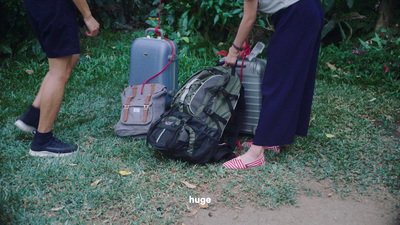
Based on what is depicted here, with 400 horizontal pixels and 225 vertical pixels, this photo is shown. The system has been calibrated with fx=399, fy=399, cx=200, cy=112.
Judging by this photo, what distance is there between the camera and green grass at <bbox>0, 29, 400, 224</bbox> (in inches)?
95.3

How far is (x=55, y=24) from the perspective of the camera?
269cm

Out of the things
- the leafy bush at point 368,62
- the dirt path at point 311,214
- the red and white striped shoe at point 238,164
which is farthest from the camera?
the leafy bush at point 368,62

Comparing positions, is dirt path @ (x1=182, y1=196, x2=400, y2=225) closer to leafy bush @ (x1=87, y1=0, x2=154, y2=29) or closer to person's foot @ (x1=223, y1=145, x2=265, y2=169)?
person's foot @ (x1=223, y1=145, x2=265, y2=169)

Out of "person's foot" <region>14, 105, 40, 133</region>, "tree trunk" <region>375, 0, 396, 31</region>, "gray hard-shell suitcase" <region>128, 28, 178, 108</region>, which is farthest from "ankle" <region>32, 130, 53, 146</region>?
"tree trunk" <region>375, 0, 396, 31</region>

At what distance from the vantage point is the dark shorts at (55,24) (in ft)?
8.75

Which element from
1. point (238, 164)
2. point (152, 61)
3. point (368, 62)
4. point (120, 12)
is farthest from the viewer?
point (120, 12)

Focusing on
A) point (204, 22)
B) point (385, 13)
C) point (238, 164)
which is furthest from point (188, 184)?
point (385, 13)

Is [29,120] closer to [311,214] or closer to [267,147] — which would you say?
[267,147]

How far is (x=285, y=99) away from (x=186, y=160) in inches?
32.9

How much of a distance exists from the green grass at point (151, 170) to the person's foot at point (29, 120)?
0.13 meters

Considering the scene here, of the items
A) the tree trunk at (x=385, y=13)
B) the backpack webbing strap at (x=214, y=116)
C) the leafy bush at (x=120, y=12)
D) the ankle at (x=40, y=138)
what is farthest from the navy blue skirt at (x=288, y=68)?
the leafy bush at (x=120, y=12)

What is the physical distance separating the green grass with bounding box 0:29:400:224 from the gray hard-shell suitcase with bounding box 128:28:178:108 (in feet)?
1.71

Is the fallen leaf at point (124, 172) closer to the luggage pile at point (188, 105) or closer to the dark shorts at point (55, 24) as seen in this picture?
the luggage pile at point (188, 105)

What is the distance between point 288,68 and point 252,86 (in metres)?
0.58
